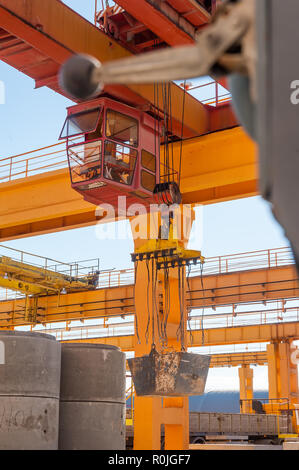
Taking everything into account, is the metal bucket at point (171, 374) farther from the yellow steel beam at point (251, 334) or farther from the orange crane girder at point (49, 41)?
the yellow steel beam at point (251, 334)

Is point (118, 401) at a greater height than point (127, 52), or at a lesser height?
lesser

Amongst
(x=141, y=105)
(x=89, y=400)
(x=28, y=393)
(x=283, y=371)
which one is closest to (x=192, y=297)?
(x=283, y=371)

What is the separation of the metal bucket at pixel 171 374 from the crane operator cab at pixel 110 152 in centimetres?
412

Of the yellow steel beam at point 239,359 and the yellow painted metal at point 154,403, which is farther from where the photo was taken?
the yellow steel beam at point 239,359

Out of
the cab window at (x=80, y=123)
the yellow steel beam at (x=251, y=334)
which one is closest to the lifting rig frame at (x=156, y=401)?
the cab window at (x=80, y=123)

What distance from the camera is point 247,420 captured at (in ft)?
79.8

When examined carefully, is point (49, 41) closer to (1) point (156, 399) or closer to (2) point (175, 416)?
(1) point (156, 399)

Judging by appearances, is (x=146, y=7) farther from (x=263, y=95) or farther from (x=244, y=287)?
(x=244, y=287)

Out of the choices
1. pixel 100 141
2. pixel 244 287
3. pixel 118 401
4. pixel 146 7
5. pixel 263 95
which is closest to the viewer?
pixel 263 95

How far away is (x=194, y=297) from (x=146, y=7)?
15526mm

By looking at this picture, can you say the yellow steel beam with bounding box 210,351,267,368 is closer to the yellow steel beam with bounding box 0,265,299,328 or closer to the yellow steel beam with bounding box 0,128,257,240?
the yellow steel beam with bounding box 0,265,299,328

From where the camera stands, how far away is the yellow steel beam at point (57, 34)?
1096 cm

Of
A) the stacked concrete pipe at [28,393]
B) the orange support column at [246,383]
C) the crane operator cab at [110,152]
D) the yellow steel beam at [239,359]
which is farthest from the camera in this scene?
the yellow steel beam at [239,359]

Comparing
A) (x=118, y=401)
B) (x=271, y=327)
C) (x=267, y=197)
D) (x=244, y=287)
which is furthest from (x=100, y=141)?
(x=271, y=327)
